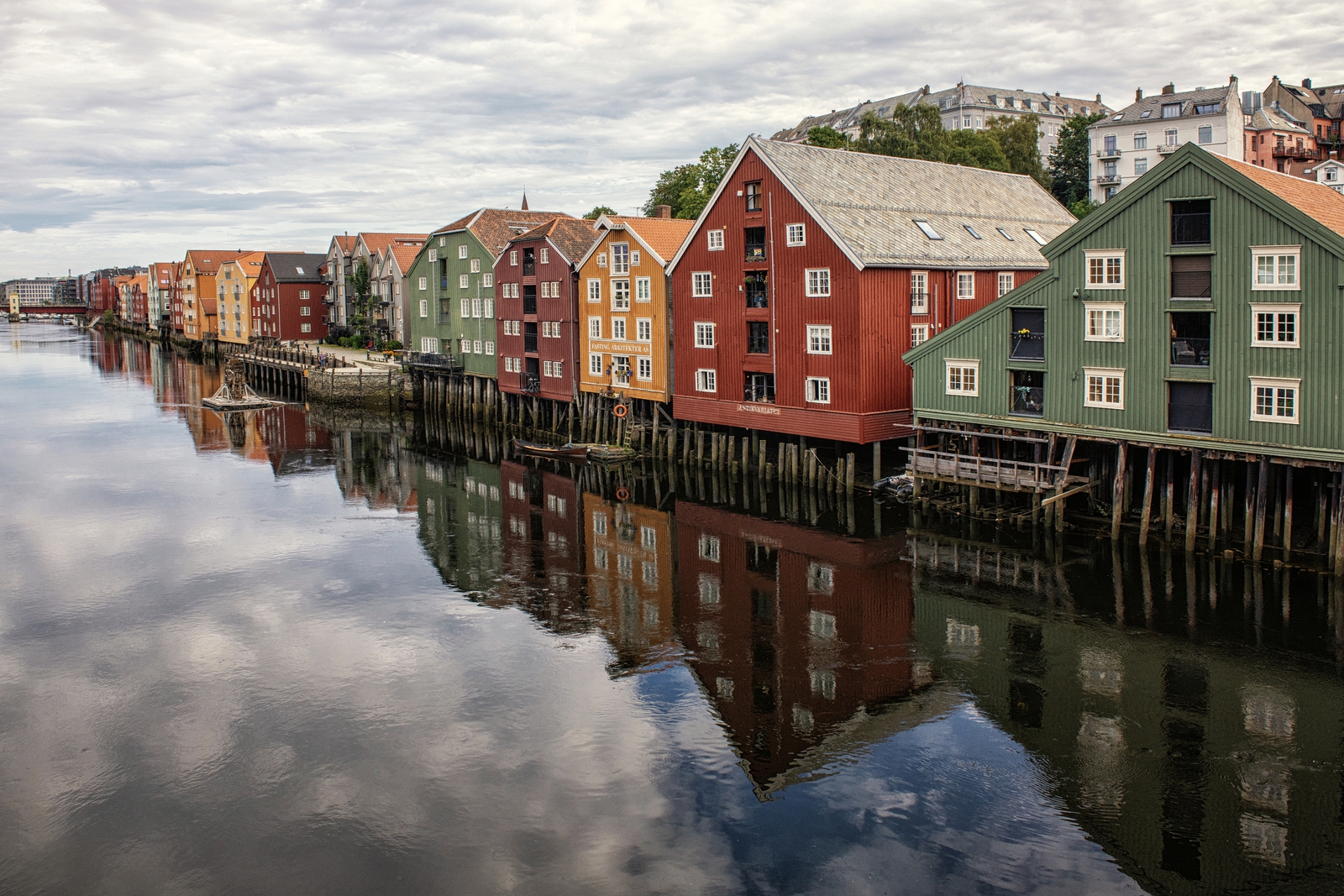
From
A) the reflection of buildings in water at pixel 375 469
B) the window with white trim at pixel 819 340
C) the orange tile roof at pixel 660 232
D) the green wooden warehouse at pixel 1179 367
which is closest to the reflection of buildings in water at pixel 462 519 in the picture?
the reflection of buildings in water at pixel 375 469

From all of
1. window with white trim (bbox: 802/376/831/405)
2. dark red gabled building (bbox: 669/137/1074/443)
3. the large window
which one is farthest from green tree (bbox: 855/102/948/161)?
the large window

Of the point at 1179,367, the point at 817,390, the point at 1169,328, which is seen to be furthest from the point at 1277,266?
the point at 817,390

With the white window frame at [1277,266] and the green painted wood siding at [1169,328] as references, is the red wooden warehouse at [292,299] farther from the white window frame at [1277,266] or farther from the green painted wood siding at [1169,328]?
the white window frame at [1277,266]

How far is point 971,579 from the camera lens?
98.4 feet

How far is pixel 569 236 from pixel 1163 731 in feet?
158

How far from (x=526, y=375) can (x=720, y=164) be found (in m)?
25.8

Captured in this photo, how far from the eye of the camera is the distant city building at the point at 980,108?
12100cm

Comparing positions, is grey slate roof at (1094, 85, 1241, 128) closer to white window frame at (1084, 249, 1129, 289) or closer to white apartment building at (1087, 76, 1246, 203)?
white apartment building at (1087, 76, 1246, 203)

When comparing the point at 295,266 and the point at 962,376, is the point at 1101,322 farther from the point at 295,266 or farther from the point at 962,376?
the point at 295,266

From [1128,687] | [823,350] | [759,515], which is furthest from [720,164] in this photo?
[1128,687]

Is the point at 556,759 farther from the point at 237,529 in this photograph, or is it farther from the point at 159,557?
the point at 237,529

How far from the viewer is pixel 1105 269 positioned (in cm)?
3222

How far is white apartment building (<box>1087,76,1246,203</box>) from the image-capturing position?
73938 mm

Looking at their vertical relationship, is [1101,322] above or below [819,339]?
above
